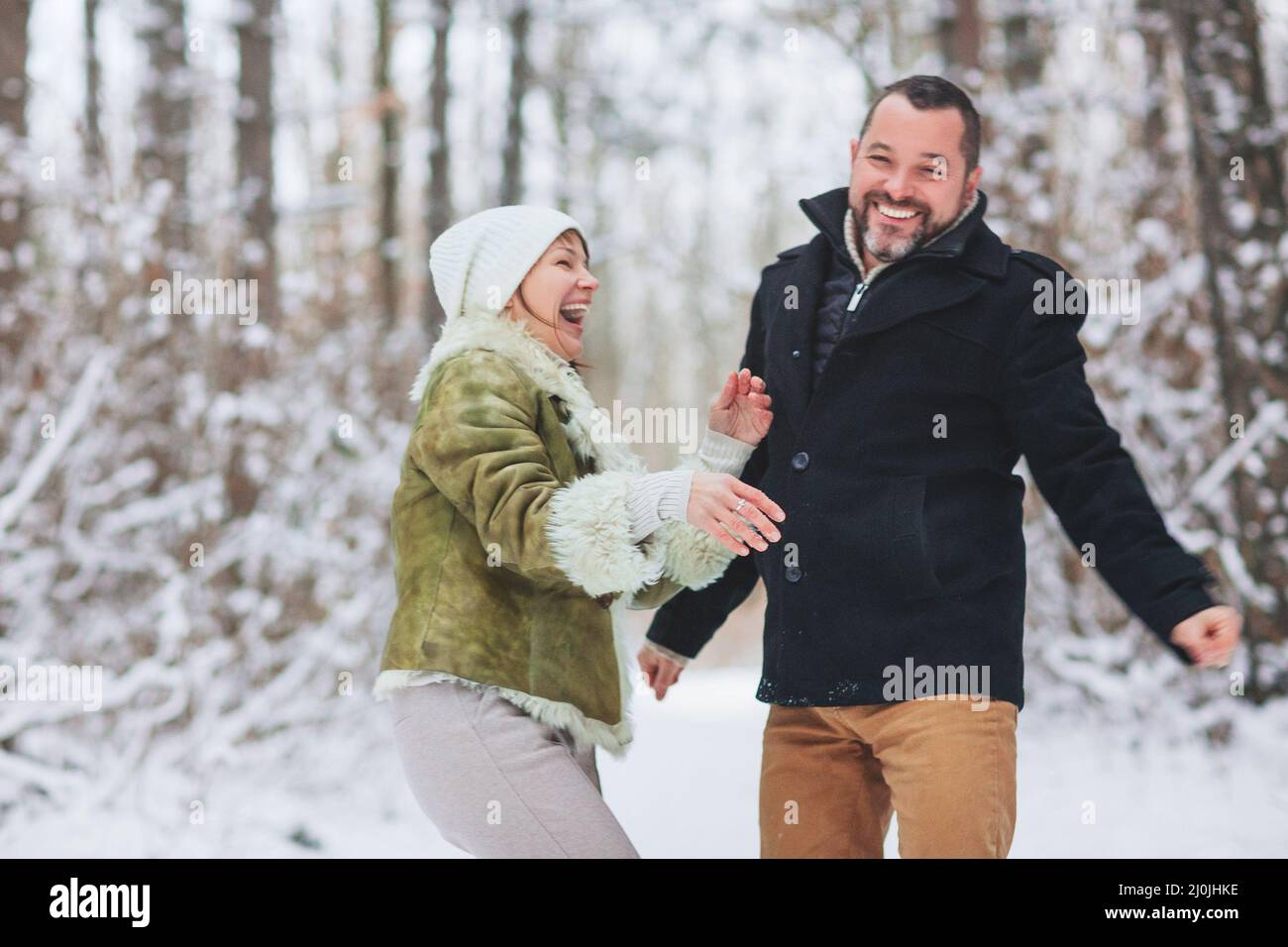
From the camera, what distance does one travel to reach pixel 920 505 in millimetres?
2725

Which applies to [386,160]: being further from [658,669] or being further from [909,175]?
[909,175]

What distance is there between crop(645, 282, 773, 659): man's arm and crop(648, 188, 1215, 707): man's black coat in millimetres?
292

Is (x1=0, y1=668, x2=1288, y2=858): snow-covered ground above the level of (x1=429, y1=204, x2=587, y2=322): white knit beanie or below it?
below

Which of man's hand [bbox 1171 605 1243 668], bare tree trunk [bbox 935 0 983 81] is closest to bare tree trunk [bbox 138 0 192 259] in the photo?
bare tree trunk [bbox 935 0 983 81]

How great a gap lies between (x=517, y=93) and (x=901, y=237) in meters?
9.94

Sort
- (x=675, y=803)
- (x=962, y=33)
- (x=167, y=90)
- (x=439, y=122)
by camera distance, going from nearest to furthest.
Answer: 1. (x=675, y=803)
2. (x=962, y=33)
3. (x=167, y=90)
4. (x=439, y=122)

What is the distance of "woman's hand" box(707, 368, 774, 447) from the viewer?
297 cm

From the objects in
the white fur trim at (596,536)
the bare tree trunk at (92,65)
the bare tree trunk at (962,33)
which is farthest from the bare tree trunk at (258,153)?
the white fur trim at (596,536)

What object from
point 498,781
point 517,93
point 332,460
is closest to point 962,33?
point 517,93

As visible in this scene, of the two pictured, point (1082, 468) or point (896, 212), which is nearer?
point (1082, 468)

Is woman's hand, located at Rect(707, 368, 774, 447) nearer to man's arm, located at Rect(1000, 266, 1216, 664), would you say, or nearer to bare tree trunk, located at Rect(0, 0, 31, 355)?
man's arm, located at Rect(1000, 266, 1216, 664)

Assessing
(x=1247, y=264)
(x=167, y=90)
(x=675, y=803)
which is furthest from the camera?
(x=167, y=90)
